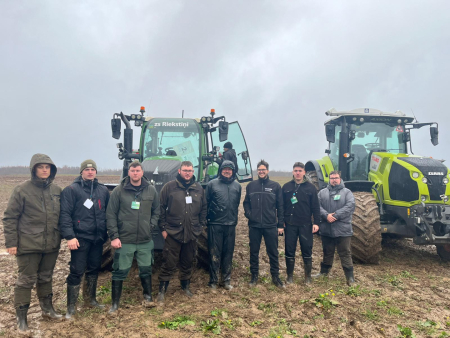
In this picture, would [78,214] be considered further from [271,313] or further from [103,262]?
[271,313]

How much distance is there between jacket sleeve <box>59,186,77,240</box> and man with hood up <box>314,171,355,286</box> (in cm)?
356

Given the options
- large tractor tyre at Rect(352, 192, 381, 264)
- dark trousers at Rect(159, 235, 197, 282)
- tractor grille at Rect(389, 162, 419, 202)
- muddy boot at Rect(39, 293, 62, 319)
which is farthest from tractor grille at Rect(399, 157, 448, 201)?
muddy boot at Rect(39, 293, 62, 319)

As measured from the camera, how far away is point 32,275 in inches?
148

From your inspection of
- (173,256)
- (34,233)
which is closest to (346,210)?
(173,256)

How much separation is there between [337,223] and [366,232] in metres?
0.60

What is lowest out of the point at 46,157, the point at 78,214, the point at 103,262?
the point at 103,262

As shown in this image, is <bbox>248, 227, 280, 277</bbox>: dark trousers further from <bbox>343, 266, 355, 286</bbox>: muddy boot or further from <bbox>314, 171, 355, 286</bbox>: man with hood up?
<bbox>343, 266, 355, 286</bbox>: muddy boot

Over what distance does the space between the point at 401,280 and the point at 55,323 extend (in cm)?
485

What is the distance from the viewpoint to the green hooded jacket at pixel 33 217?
367 cm

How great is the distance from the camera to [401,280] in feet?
17.5

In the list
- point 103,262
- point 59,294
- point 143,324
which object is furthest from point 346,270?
point 59,294

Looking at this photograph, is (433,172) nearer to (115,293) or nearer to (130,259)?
(130,259)

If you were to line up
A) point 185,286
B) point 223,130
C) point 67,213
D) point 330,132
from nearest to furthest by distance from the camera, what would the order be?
point 67,213
point 185,286
point 223,130
point 330,132

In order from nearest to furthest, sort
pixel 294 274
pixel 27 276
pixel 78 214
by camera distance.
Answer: pixel 27 276
pixel 78 214
pixel 294 274
